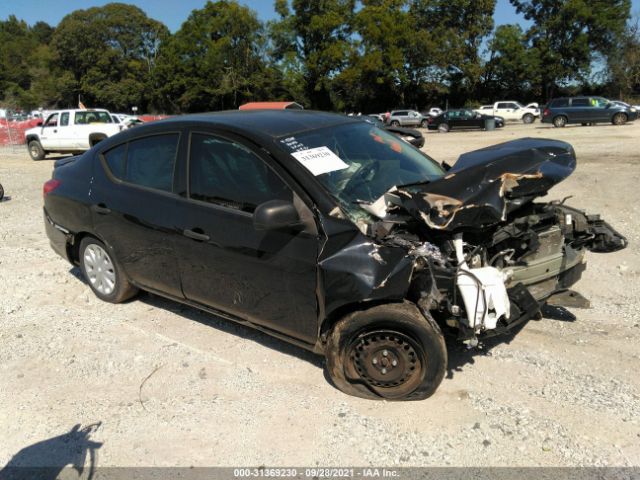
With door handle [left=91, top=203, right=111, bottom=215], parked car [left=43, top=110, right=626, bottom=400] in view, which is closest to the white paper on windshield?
parked car [left=43, top=110, right=626, bottom=400]

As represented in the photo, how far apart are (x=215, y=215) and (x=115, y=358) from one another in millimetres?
1341

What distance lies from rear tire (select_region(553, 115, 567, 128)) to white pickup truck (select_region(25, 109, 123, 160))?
72.7ft

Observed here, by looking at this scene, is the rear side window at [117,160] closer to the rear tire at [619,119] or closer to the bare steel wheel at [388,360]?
the bare steel wheel at [388,360]

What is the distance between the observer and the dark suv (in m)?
27.7

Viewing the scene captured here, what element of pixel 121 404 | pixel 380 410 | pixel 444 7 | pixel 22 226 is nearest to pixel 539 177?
pixel 380 410

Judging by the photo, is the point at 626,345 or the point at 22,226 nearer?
the point at 626,345

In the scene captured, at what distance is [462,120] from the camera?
32.4m

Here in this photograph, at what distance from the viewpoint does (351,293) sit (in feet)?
9.98

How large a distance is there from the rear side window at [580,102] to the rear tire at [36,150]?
999 inches

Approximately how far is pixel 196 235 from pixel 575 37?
203ft

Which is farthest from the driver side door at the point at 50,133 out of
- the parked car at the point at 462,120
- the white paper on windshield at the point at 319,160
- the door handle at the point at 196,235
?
the parked car at the point at 462,120

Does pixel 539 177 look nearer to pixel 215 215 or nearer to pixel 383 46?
pixel 215 215

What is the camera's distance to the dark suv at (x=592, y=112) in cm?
2766

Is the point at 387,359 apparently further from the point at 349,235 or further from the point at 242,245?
the point at 242,245
